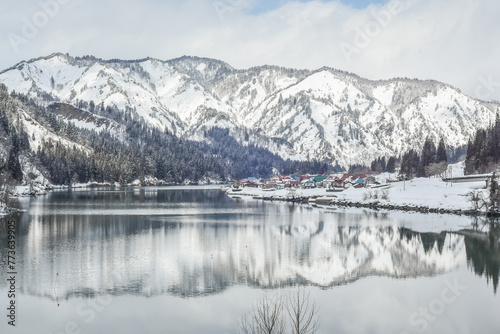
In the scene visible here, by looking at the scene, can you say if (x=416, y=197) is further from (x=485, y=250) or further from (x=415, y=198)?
(x=485, y=250)

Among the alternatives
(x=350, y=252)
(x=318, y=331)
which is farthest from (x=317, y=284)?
(x=350, y=252)

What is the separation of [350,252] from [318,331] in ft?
89.8

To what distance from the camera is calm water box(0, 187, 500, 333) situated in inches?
1284

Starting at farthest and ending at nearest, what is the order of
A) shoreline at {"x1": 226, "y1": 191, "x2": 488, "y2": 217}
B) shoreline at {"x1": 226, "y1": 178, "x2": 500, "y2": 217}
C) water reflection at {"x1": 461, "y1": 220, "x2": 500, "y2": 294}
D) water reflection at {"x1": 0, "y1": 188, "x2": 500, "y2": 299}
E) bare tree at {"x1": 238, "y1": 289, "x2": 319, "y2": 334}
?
shoreline at {"x1": 226, "y1": 178, "x2": 500, "y2": 217}, shoreline at {"x1": 226, "y1": 191, "x2": 488, "y2": 217}, water reflection at {"x1": 461, "y1": 220, "x2": 500, "y2": 294}, water reflection at {"x1": 0, "y1": 188, "x2": 500, "y2": 299}, bare tree at {"x1": 238, "y1": 289, "x2": 319, "y2": 334}

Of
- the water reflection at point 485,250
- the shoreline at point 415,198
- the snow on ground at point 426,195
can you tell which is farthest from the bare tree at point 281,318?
the snow on ground at point 426,195

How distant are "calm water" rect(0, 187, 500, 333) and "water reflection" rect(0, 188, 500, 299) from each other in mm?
160

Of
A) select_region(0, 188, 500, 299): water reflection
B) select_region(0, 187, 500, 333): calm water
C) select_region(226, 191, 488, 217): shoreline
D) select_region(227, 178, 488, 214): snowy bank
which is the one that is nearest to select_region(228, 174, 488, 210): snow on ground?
select_region(227, 178, 488, 214): snowy bank

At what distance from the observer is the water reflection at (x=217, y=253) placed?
40.9 metres

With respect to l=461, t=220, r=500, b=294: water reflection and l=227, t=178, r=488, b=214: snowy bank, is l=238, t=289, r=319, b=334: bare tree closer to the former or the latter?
l=461, t=220, r=500, b=294: water reflection

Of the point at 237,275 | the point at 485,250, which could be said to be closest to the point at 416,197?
the point at 485,250

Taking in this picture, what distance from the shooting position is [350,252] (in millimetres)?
56625

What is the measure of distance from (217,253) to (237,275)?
10221 millimetres

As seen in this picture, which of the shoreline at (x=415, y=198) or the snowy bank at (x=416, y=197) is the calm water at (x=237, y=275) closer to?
the shoreline at (x=415, y=198)

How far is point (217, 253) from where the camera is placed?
5344 centimetres
